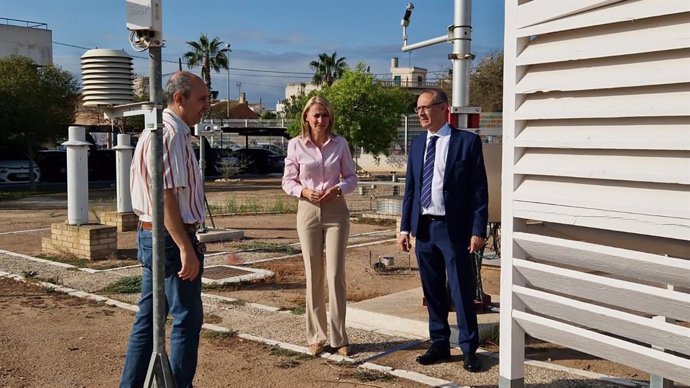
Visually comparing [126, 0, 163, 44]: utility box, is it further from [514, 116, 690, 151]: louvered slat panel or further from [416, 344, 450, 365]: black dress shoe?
[416, 344, 450, 365]: black dress shoe

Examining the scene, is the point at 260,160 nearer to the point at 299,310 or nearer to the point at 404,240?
the point at 299,310

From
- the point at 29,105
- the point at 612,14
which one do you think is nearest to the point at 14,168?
the point at 29,105

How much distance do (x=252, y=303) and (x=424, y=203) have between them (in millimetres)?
2848

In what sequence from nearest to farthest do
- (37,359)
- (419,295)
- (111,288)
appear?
1. (37,359)
2. (419,295)
3. (111,288)

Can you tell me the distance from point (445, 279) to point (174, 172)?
228cm

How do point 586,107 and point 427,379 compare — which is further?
point 427,379

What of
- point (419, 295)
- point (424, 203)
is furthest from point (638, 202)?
point (419, 295)

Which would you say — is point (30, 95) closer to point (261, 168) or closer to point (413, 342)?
point (261, 168)

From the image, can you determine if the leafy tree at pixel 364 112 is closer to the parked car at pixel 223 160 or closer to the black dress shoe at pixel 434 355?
the parked car at pixel 223 160

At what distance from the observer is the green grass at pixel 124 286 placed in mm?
7898

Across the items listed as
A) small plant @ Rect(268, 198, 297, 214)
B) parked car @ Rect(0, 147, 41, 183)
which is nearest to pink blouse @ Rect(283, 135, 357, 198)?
small plant @ Rect(268, 198, 297, 214)

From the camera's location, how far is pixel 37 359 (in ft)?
17.9

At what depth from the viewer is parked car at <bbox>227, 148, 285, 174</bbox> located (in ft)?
123

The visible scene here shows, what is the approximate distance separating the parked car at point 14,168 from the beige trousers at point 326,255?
2658 centimetres
